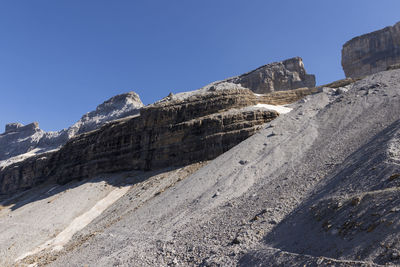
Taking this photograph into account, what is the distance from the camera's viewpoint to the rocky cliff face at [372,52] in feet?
208

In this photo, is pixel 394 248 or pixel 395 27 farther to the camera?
pixel 395 27

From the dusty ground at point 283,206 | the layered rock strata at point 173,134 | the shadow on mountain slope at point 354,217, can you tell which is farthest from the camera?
the layered rock strata at point 173,134

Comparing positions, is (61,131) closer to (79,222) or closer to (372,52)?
(79,222)

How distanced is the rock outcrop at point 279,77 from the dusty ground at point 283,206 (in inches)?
1678

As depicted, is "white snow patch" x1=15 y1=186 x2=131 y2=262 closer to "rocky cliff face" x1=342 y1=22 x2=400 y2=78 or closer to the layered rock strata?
the layered rock strata

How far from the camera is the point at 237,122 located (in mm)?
26625

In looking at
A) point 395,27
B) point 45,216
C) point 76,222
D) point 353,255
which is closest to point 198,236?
point 353,255

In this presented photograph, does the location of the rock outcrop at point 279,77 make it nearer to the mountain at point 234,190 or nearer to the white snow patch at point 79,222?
the mountain at point 234,190

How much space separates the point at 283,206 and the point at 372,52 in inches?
2940

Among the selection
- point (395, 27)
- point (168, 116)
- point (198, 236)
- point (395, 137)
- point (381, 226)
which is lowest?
point (198, 236)

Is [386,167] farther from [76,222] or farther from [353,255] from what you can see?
[76,222]

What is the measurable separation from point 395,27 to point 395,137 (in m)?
72.3

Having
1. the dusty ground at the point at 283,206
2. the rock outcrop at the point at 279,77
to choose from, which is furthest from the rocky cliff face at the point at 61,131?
the dusty ground at the point at 283,206

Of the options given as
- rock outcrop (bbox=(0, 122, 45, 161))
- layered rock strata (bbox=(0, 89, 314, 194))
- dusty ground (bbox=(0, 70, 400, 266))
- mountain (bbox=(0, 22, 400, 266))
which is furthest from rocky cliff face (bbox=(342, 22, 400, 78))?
rock outcrop (bbox=(0, 122, 45, 161))
